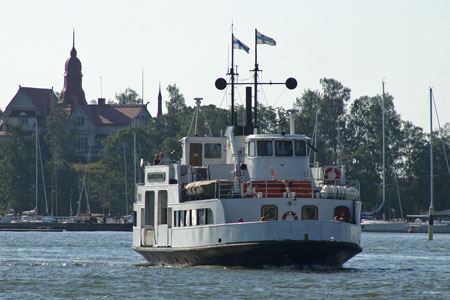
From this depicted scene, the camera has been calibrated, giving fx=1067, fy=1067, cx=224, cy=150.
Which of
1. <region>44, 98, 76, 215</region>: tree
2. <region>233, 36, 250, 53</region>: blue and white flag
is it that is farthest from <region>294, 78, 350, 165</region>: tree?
<region>233, 36, 250, 53</region>: blue and white flag

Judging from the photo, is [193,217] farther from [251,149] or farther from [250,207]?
[251,149]

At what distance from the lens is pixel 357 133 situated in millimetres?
163000

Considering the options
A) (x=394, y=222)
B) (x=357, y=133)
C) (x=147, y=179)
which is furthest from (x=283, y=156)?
(x=357, y=133)

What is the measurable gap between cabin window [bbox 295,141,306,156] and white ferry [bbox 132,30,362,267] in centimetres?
5

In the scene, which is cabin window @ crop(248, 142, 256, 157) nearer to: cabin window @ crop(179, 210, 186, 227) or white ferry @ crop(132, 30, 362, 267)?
white ferry @ crop(132, 30, 362, 267)

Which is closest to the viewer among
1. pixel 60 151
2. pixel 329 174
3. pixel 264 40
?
pixel 329 174

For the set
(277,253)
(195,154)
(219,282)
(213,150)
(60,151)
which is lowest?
(219,282)

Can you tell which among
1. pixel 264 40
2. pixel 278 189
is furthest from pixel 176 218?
pixel 264 40

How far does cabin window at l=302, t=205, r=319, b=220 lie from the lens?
157 feet

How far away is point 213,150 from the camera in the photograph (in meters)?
54.6

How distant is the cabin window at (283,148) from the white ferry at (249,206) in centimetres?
5

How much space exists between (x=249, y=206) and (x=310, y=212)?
2887mm

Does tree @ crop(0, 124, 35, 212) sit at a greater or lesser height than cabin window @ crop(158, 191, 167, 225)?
greater

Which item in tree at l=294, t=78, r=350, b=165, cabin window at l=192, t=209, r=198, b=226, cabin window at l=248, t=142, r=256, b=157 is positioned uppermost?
tree at l=294, t=78, r=350, b=165
